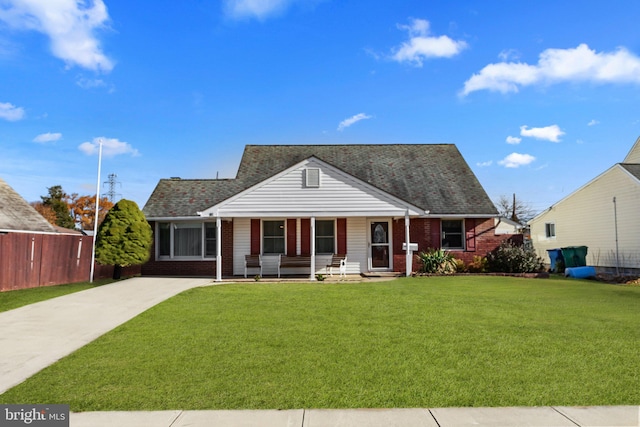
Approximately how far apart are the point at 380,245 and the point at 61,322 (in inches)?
521

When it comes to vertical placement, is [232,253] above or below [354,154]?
below

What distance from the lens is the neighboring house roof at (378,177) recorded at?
2020 centimetres

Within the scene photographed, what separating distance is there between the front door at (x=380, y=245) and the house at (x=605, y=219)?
1082cm

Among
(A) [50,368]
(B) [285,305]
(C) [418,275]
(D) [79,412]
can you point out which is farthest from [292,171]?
(D) [79,412]

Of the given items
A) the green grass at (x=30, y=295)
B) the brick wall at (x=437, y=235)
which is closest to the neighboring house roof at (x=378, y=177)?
the brick wall at (x=437, y=235)

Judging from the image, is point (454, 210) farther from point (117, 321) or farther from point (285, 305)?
point (117, 321)

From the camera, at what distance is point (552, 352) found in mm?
6246

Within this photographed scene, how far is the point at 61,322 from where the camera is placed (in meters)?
9.34

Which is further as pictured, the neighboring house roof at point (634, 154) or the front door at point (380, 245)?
the neighboring house roof at point (634, 154)

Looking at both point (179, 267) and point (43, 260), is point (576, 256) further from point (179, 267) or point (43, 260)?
point (43, 260)

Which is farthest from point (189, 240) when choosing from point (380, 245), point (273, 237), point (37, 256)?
point (380, 245)

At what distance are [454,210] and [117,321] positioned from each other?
1476cm

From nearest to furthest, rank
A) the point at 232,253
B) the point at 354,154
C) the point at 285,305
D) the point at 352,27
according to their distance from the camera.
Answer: the point at 285,305
the point at 352,27
the point at 232,253
the point at 354,154

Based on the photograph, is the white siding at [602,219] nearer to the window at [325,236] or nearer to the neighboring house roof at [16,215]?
the window at [325,236]
